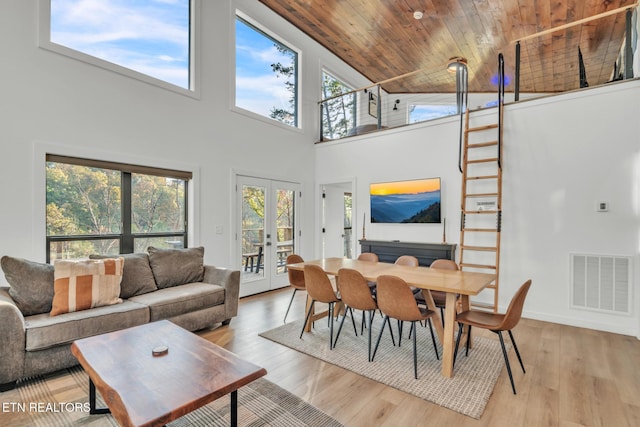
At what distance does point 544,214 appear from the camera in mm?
3947

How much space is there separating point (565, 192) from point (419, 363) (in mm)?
2842

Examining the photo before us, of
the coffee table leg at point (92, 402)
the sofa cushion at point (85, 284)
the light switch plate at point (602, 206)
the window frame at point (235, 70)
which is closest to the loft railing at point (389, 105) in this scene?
the window frame at point (235, 70)

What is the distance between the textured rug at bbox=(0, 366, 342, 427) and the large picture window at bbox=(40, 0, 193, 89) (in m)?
3.21

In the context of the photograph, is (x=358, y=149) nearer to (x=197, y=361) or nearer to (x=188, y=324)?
(x=188, y=324)

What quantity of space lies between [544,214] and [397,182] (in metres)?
2.10

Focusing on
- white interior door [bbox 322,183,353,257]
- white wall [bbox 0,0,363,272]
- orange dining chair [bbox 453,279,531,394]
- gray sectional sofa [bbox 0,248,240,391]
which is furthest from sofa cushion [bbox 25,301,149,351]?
white interior door [bbox 322,183,353,257]

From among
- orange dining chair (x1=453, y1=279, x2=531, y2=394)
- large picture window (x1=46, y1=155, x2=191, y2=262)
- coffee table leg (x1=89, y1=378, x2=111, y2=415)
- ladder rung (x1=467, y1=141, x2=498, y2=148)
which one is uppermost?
ladder rung (x1=467, y1=141, x2=498, y2=148)

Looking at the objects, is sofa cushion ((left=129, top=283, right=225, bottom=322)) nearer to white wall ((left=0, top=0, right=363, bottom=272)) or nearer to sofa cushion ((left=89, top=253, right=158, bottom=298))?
sofa cushion ((left=89, top=253, right=158, bottom=298))

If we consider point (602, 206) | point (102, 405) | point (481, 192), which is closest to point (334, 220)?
point (481, 192)

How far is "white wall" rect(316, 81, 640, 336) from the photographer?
3490 millimetres

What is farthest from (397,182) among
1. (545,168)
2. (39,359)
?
(39,359)

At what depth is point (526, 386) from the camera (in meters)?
2.37

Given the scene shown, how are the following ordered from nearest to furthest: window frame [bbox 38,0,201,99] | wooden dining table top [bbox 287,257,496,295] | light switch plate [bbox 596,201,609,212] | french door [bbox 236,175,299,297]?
wooden dining table top [bbox 287,257,496,295]
window frame [bbox 38,0,201,99]
light switch plate [bbox 596,201,609,212]
french door [bbox 236,175,299,297]

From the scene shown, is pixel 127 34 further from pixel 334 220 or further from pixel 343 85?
pixel 343 85
